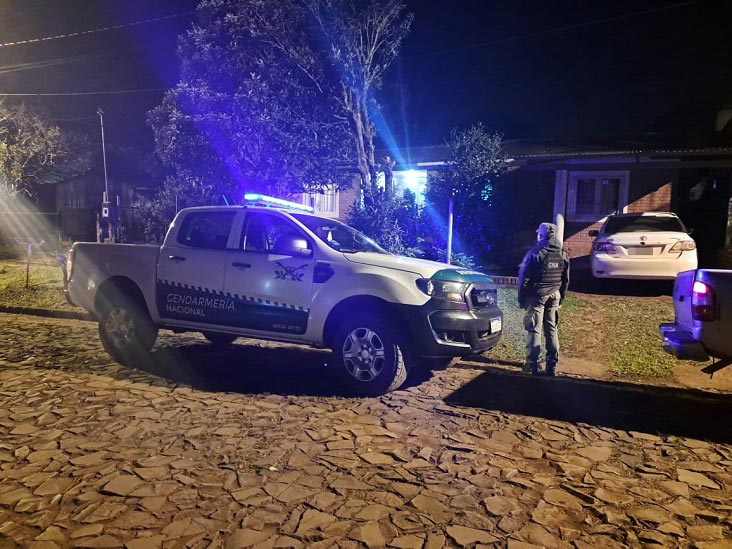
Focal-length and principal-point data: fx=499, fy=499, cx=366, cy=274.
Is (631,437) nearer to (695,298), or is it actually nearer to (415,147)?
(695,298)

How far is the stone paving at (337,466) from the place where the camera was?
108 inches

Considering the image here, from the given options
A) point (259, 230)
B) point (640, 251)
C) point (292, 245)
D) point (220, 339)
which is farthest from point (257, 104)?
point (640, 251)

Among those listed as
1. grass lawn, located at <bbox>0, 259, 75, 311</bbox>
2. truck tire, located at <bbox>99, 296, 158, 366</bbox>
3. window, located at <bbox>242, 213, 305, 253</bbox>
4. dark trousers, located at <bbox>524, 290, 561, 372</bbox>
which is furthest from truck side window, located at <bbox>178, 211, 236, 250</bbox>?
grass lawn, located at <bbox>0, 259, 75, 311</bbox>

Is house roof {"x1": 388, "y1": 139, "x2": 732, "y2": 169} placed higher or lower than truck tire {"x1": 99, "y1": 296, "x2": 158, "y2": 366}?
higher

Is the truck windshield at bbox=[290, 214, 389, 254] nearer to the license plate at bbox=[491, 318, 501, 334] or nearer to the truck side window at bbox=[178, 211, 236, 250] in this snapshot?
the truck side window at bbox=[178, 211, 236, 250]

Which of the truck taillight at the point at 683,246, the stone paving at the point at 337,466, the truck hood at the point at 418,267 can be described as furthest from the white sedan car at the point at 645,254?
the truck hood at the point at 418,267

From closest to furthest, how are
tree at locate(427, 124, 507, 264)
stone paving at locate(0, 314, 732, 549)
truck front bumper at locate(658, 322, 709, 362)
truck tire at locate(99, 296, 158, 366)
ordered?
stone paving at locate(0, 314, 732, 549), truck front bumper at locate(658, 322, 709, 362), truck tire at locate(99, 296, 158, 366), tree at locate(427, 124, 507, 264)

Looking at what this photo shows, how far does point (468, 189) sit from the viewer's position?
11500 mm

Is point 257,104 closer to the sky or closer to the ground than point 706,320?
closer to the sky

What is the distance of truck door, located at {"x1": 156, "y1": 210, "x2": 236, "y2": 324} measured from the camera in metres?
5.80

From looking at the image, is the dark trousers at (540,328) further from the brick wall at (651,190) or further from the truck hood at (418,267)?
the brick wall at (651,190)

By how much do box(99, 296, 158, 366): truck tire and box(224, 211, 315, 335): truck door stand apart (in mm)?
1334

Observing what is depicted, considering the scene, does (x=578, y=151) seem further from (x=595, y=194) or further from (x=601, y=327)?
(x=601, y=327)

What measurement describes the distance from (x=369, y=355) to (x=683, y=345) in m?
2.87
